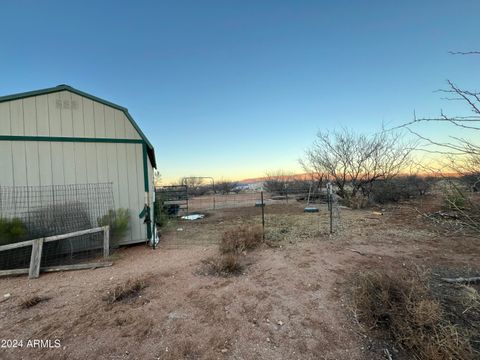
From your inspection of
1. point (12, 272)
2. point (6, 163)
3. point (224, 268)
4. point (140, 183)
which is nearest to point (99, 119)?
point (140, 183)

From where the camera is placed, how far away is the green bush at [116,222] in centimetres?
481

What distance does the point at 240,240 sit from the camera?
15.2 feet

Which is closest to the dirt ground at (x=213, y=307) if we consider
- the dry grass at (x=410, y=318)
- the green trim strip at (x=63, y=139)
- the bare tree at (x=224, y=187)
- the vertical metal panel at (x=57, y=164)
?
the dry grass at (x=410, y=318)

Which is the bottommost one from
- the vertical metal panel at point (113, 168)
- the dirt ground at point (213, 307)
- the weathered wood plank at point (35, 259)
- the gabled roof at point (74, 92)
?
the dirt ground at point (213, 307)

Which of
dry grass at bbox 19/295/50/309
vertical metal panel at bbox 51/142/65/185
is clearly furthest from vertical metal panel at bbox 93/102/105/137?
dry grass at bbox 19/295/50/309

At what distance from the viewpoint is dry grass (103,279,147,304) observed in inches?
106

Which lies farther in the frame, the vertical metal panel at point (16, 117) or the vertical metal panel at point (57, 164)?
the vertical metal panel at point (57, 164)

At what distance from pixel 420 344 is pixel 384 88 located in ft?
24.2

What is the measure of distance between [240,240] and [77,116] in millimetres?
4400

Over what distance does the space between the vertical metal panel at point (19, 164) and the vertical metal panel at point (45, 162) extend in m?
0.24

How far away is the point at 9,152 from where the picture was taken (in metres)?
4.23

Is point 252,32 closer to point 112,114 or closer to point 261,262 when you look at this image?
point 112,114

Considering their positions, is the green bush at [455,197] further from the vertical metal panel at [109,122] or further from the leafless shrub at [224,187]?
the leafless shrub at [224,187]

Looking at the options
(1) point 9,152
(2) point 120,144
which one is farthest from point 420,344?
(1) point 9,152
